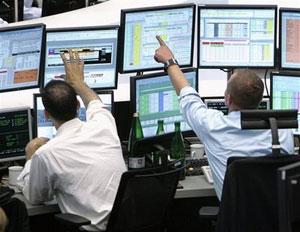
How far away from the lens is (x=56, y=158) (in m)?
3.22

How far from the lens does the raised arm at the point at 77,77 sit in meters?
3.70

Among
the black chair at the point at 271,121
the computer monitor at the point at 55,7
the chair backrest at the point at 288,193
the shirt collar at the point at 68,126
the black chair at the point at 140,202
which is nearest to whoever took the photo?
the chair backrest at the point at 288,193

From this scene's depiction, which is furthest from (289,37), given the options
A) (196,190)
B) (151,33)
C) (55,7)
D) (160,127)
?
(55,7)

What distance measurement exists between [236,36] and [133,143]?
3.46 feet

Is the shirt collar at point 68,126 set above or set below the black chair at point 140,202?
above

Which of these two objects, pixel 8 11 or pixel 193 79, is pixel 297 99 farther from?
pixel 8 11

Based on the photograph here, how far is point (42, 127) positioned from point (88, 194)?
0.82m

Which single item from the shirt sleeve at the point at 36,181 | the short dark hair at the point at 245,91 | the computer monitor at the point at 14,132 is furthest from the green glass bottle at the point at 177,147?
the shirt sleeve at the point at 36,181

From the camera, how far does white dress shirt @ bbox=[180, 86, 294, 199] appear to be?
3.29 meters

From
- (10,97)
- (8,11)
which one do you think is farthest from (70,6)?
(10,97)

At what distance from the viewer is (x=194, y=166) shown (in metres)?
4.07

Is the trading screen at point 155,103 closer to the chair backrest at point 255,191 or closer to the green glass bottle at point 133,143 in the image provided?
the green glass bottle at point 133,143

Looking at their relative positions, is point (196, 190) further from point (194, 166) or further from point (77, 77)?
point (77, 77)

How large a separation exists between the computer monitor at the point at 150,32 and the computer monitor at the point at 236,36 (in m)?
0.14
